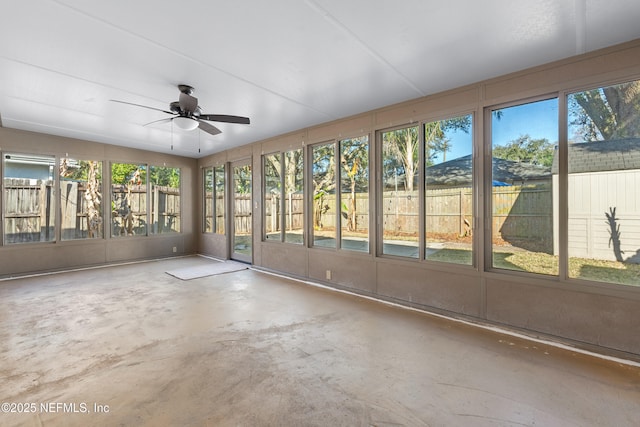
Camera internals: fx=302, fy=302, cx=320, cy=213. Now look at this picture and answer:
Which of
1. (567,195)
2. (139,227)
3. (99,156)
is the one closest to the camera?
(567,195)

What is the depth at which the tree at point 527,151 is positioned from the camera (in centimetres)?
305

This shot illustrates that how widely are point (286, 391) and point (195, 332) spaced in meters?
1.46

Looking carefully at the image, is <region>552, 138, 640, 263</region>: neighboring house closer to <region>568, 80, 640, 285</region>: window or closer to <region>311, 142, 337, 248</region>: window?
<region>568, 80, 640, 285</region>: window

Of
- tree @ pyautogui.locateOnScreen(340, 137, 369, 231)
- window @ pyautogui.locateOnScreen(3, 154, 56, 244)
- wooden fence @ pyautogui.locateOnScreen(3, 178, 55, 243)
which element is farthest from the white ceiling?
wooden fence @ pyautogui.locateOnScreen(3, 178, 55, 243)

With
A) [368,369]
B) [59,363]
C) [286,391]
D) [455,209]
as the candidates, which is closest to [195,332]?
[59,363]

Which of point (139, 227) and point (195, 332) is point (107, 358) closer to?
point (195, 332)

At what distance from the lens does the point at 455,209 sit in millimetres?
3674

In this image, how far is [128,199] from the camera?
22.7ft

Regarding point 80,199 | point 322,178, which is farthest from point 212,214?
point 322,178

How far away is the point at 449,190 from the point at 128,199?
6.78 m

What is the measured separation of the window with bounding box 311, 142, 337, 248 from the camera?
16.3ft

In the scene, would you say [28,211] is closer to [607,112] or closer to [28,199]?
[28,199]

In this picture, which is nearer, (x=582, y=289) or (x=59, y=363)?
(x=59, y=363)

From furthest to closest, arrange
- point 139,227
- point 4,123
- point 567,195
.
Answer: point 139,227, point 4,123, point 567,195
